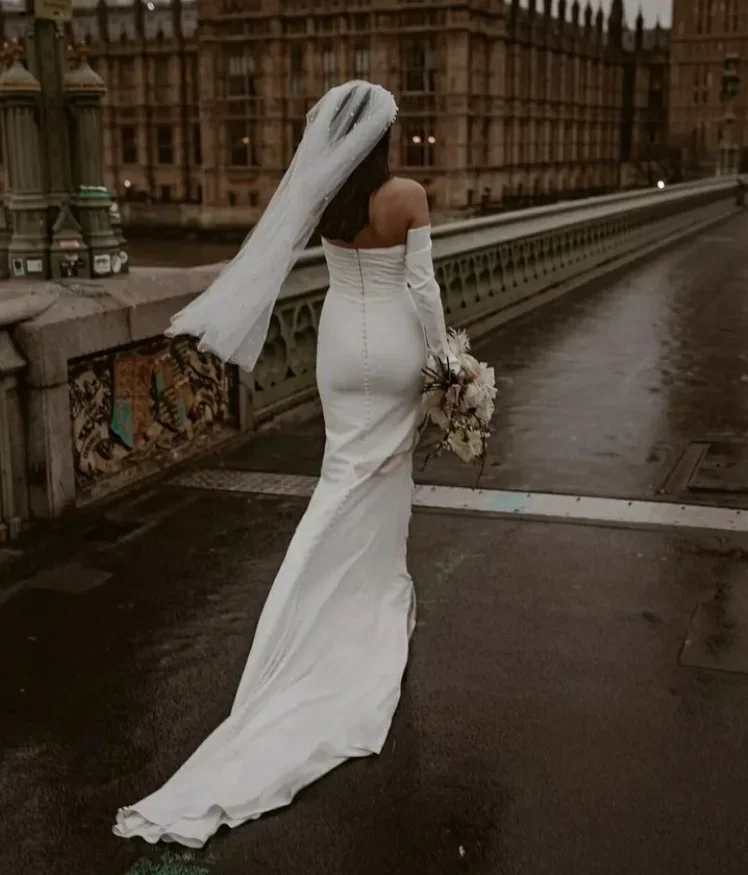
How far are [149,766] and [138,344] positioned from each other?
3.73 meters

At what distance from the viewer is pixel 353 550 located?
15.2 feet

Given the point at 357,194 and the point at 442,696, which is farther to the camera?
the point at 442,696

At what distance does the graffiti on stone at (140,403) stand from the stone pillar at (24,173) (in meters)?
0.98

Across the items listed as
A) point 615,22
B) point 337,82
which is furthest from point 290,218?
point 615,22

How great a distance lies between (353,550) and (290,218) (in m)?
1.24

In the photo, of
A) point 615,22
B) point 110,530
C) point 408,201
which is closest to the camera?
point 408,201

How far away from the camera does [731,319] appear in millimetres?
15023

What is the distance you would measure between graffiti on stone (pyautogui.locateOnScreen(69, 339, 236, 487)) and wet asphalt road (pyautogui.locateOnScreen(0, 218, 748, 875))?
33 centimetres

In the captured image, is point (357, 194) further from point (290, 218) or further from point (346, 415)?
point (346, 415)

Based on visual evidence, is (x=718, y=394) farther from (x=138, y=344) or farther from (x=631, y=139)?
(x=631, y=139)

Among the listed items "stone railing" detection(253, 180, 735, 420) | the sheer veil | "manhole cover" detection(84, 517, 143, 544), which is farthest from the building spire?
the sheer veil

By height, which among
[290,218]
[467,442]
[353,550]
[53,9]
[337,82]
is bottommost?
[353,550]

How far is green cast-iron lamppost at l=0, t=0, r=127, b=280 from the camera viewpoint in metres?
7.56

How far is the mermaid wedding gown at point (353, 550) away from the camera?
4.23 meters
